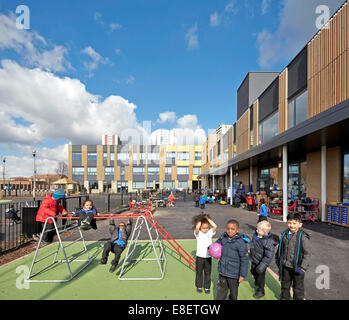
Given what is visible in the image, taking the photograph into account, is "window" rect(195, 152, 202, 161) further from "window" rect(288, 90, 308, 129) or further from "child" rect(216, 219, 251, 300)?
"child" rect(216, 219, 251, 300)

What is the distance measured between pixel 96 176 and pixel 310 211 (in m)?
49.9

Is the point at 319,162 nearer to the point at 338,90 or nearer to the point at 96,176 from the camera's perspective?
the point at 338,90

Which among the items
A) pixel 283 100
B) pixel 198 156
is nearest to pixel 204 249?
pixel 283 100

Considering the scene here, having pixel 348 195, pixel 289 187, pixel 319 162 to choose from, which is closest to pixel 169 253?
pixel 348 195

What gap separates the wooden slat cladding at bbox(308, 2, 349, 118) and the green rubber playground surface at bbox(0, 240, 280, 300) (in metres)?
9.70

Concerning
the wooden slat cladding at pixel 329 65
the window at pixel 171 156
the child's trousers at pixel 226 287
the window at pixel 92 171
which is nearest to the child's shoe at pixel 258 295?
the child's trousers at pixel 226 287

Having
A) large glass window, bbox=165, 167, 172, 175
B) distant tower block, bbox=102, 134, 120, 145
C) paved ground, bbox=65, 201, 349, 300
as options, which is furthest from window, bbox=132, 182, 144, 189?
paved ground, bbox=65, 201, 349, 300

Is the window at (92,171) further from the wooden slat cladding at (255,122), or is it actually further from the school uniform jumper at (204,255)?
the school uniform jumper at (204,255)

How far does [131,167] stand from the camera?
5094cm

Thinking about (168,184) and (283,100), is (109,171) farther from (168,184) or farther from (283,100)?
(283,100)

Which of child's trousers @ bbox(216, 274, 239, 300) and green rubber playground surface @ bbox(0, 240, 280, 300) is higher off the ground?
child's trousers @ bbox(216, 274, 239, 300)

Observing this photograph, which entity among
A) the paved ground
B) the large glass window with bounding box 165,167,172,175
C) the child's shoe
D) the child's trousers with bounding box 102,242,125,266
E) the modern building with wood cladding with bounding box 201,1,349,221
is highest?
the modern building with wood cladding with bounding box 201,1,349,221

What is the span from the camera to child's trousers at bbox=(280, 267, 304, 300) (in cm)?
292
